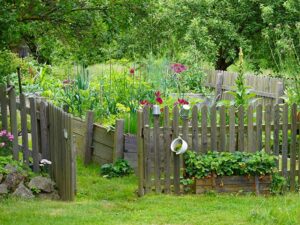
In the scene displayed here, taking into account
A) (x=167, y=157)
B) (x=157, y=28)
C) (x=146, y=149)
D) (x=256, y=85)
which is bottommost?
(x=167, y=157)

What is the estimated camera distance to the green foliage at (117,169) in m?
9.58

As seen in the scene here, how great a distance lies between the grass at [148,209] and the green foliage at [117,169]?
77 cm

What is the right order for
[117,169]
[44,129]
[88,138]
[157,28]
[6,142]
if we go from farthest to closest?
1. [157,28]
2. [88,138]
3. [117,169]
4. [6,142]
5. [44,129]

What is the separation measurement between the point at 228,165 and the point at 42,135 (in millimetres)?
2756

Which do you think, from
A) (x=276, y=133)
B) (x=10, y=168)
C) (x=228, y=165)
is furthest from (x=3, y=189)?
(x=276, y=133)

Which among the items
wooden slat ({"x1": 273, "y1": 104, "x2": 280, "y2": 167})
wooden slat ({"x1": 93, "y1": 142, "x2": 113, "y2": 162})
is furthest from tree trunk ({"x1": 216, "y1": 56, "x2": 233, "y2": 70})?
wooden slat ({"x1": 273, "y1": 104, "x2": 280, "y2": 167})

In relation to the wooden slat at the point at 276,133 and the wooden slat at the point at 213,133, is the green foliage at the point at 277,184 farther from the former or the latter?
the wooden slat at the point at 213,133

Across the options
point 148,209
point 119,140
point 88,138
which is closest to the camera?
point 148,209

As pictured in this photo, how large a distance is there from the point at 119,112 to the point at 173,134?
8.60 feet

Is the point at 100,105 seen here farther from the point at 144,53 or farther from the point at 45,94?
the point at 144,53

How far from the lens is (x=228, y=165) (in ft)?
26.7

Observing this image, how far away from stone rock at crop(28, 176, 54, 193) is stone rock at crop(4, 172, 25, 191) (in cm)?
16

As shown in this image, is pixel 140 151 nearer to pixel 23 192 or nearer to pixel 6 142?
pixel 23 192

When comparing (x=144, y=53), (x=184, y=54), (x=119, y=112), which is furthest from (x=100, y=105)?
(x=144, y=53)
